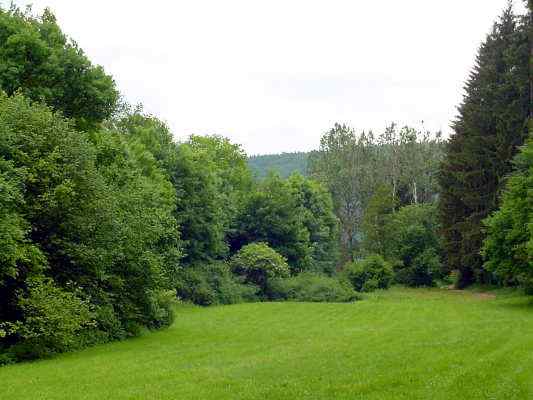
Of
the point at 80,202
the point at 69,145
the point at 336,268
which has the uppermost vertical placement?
the point at 69,145

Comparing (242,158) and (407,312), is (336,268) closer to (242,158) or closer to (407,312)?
(242,158)

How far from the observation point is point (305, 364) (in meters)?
19.3

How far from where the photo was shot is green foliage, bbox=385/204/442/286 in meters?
69.0

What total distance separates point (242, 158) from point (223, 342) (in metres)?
62.3

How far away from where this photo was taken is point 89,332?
28.6m

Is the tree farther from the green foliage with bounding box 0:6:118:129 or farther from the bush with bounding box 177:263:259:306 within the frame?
the green foliage with bounding box 0:6:118:129

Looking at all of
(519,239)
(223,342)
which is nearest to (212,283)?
(519,239)

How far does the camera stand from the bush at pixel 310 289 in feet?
202

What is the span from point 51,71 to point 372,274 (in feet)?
138

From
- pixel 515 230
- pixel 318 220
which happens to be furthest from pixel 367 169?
pixel 515 230

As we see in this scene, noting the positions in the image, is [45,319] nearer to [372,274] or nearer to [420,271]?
[372,274]

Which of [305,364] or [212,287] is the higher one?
[305,364]

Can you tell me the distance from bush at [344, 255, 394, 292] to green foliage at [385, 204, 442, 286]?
2.02m

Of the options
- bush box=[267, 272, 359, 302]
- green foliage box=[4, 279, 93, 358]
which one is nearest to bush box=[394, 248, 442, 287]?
bush box=[267, 272, 359, 302]
